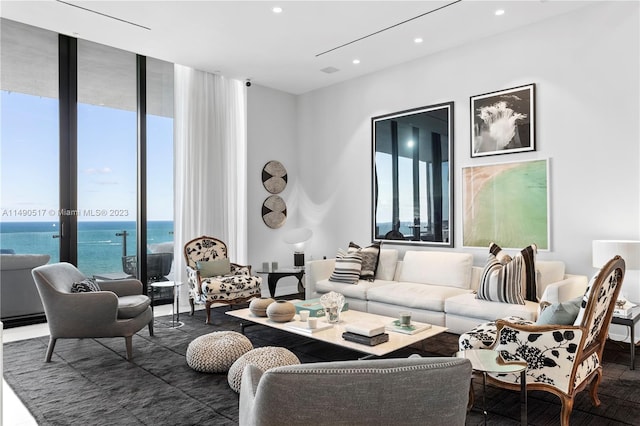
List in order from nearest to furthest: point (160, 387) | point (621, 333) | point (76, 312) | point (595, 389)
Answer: point (595, 389) < point (160, 387) < point (76, 312) < point (621, 333)

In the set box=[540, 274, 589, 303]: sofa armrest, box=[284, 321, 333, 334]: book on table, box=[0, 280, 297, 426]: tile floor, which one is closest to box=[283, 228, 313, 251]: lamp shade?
box=[0, 280, 297, 426]: tile floor

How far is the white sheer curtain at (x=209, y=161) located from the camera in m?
5.75

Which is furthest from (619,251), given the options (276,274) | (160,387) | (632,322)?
(276,274)

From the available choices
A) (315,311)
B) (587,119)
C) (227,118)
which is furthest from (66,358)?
(587,119)

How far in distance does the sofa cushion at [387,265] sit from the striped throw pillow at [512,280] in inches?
55.3

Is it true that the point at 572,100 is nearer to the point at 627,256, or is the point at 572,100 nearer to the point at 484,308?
the point at 627,256

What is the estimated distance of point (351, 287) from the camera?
16.5 feet

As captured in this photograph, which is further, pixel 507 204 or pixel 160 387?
→ pixel 507 204

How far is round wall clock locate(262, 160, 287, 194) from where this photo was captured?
6.69 m

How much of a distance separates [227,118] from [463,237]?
3.69 m

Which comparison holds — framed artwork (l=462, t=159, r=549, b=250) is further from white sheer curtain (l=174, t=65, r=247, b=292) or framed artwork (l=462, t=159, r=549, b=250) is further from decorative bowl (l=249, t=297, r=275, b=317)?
white sheer curtain (l=174, t=65, r=247, b=292)

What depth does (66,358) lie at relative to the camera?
3.57 metres

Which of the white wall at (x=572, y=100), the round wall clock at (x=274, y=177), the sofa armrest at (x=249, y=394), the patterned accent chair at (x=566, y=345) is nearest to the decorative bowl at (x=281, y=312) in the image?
the patterned accent chair at (x=566, y=345)

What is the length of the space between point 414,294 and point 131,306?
9.01ft
